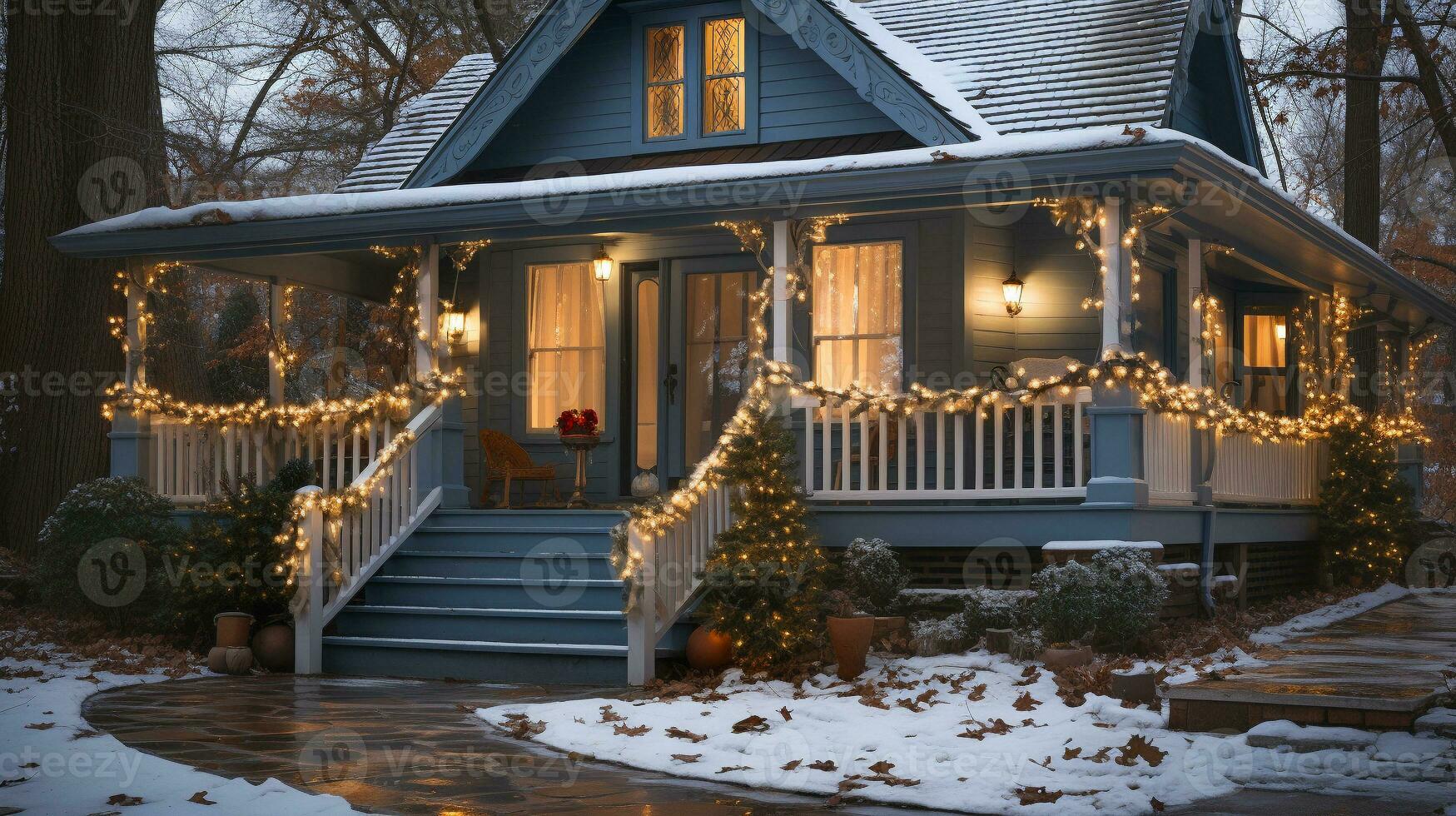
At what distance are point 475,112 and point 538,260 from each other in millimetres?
1597

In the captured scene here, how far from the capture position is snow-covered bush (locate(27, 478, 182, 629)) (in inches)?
465

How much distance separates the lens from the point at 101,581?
11812 mm

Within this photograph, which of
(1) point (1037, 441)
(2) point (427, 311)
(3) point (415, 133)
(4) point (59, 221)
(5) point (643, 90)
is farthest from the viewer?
(3) point (415, 133)

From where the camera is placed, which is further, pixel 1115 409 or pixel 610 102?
pixel 610 102

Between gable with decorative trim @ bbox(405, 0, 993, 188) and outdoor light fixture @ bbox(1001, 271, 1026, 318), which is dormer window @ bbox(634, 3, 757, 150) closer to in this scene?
gable with decorative trim @ bbox(405, 0, 993, 188)

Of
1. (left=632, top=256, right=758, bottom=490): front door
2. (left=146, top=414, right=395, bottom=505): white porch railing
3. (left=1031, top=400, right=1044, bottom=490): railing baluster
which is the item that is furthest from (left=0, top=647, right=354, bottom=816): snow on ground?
(left=632, top=256, right=758, bottom=490): front door

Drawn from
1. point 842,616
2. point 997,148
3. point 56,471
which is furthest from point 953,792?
point 56,471

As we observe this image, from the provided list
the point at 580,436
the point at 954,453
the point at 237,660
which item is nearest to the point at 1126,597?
the point at 954,453

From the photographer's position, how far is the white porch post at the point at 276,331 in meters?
14.4

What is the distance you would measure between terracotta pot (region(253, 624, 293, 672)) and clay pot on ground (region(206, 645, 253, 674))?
223mm

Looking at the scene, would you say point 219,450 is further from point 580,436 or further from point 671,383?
point 671,383

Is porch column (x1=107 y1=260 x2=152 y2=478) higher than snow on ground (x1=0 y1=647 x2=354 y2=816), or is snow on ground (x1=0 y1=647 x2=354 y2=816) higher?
porch column (x1=107 y1=260 x2=152 y2=478)

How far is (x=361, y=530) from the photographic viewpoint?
37.9 ft

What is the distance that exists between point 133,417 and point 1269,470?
1040 cm
